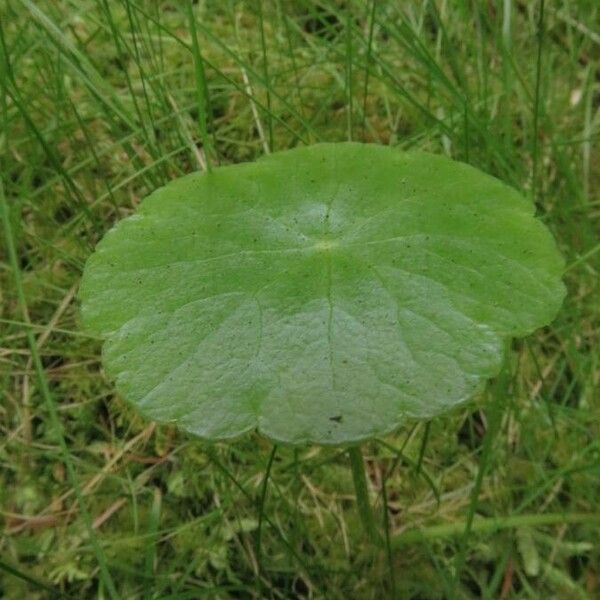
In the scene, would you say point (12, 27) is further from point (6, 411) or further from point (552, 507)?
point (552, 507)

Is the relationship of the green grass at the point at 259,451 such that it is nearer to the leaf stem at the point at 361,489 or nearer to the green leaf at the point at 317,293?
the leaf stem at the point at 361,489

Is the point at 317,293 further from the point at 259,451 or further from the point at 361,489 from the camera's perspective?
the point at 259,451

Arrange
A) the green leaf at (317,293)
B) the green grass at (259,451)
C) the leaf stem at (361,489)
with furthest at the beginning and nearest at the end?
the green grass at (259,451) → the leaf stem at (361,489) → the green leaf at (317,293)

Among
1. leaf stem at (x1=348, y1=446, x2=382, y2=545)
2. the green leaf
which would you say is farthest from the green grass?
the green leaf

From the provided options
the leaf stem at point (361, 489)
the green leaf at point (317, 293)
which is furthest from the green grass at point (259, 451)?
the green leaf at point (317, 293)

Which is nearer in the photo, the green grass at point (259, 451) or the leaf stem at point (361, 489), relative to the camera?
the leaf stem at point (361, 489)

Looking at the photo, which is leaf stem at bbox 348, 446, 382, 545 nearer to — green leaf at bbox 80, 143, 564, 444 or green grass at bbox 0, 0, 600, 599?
green grass at bbox 0, 0, 600, 599
